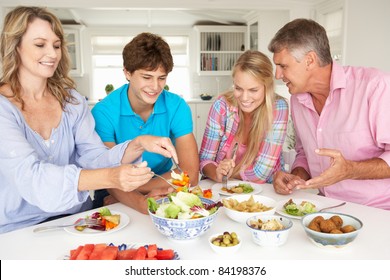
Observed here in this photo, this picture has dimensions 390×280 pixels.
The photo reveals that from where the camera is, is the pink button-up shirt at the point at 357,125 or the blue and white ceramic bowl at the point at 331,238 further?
the pink button-up shirt at the point at 357,125

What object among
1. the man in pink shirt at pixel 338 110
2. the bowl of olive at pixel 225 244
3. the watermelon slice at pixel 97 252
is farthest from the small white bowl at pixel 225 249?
the man in pink shirt at pixel 338 110

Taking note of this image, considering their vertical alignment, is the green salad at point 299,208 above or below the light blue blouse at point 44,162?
below

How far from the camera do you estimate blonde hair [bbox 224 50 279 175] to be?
2.32 metres

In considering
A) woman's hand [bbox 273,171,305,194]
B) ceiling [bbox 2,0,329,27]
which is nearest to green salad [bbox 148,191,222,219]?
woman's hand [bbox 273,171,305,194]

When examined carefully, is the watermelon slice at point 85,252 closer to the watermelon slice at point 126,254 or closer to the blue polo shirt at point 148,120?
the watermelon slice at point 126,254

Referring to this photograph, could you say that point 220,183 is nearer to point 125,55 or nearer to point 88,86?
point 125,55

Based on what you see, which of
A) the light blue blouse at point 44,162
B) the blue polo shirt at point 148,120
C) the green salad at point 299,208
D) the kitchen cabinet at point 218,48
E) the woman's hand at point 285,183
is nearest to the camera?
the light blue blouse at point 44,162

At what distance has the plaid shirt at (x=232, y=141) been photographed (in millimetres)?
2318

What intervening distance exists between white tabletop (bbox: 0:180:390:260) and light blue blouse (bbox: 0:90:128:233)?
14cm

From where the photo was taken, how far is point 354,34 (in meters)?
4.47

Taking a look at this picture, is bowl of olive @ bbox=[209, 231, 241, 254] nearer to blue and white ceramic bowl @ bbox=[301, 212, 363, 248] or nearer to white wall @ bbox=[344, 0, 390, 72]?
blue and white ceramic bowl @ bbox=[301, 212, 363, 248]

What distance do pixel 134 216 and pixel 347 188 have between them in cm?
110

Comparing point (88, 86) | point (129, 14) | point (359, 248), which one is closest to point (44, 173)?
point (359, 248)

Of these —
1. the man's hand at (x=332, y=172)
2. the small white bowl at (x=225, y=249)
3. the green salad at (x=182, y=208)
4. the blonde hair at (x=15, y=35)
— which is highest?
the blonde hair at (x=15, y=35)
